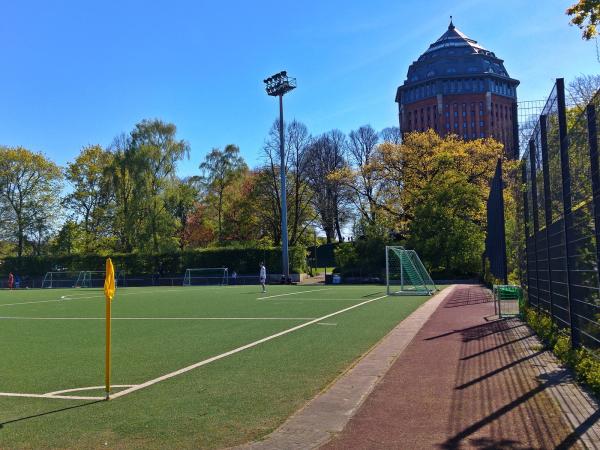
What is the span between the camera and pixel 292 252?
166 feet

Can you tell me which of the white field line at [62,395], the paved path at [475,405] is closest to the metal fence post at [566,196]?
the paved path at [475,405]

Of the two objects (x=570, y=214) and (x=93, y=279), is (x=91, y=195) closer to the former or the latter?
(x=93, y=279)

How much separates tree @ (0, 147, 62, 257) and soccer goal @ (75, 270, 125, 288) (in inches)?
397

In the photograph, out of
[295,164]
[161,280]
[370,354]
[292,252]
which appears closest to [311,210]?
[295,164]

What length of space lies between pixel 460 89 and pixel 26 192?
3370 inches

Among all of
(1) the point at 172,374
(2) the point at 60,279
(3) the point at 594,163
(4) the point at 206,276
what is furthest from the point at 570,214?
(2) the point at 60,279

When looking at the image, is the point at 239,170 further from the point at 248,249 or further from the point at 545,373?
the point at 545,373

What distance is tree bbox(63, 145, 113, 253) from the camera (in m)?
59.0

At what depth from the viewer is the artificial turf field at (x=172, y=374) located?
5107 millimetres

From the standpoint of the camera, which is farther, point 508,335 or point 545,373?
point 508,335

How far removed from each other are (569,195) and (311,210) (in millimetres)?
55790

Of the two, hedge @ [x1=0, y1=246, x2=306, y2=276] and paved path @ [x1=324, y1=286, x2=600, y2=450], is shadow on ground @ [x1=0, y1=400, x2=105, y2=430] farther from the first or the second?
hedge @ [x1=0, y1=246, x2=306, y2=276]

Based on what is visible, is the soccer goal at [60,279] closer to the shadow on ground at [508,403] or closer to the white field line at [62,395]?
the white field line at [62,395]

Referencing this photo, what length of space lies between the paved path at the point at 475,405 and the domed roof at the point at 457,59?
10998 cm
